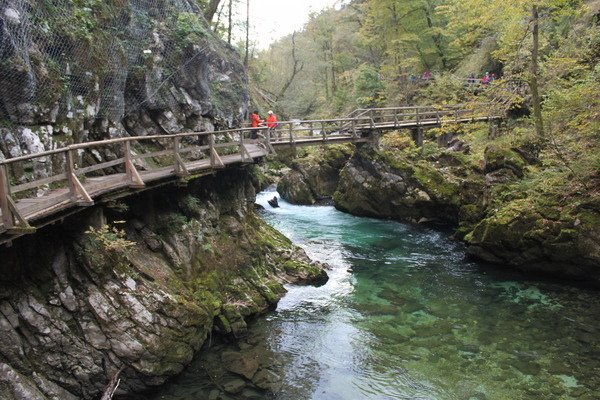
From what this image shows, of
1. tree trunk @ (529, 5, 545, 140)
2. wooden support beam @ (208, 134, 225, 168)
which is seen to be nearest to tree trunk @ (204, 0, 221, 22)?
wooden support beam @ (208, 134, 225, 168)

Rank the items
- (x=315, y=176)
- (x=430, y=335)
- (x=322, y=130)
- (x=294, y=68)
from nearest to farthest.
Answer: (x=430, y=335), (x=322, y=130), (x=315, y=176), (x=294, y=68)

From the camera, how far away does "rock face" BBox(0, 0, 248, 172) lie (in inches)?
340

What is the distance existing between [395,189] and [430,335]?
12.5m

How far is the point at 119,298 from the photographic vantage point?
28.4 ft

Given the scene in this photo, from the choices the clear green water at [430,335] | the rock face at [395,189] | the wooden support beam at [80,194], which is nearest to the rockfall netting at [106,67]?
the wooden support beam at [80,194]

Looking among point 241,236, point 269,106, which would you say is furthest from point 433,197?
point 269,106

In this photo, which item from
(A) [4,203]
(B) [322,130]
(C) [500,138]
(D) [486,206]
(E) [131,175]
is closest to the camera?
(A) [4,203]

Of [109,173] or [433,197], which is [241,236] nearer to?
[109,173]

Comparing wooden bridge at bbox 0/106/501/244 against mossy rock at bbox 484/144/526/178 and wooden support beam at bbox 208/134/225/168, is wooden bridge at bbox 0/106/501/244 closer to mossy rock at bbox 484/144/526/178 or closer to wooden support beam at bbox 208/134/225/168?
wooden support beam at bbox 208/134/225/168

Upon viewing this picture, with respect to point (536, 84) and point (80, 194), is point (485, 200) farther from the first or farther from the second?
point (80, 194)

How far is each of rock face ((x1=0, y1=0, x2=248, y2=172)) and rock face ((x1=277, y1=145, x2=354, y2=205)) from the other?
38.8 feet

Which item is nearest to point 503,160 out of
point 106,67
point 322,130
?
point 322,130

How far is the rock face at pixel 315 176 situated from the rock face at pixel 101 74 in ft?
38.8

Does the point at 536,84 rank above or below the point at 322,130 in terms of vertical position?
above
